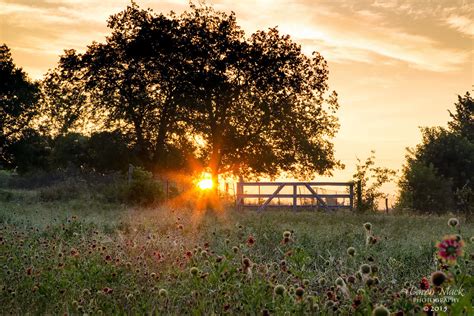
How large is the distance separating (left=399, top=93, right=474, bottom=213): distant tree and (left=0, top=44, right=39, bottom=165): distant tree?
2728 centimetres

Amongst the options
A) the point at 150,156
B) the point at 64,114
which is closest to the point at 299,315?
the point at 150,156

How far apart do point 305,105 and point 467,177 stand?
1517 centimetres

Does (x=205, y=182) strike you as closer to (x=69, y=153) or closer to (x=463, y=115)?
(x=69, y=153)

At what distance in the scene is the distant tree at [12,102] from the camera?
36906mm

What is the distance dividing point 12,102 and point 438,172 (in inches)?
1246

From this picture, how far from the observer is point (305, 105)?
3173 centimetres

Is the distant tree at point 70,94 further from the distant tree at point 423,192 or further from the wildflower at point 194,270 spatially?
the wildflower at point 194,270

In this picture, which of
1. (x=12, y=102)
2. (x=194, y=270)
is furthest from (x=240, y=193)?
(x=194, y=270)

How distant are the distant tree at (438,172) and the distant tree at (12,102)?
89.5 ft

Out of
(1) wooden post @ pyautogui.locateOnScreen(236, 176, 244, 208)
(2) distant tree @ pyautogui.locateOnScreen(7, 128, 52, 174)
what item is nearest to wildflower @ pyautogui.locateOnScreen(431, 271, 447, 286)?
(1) wooden post @ pyautogui.locateOnScreen(236, 176, 244, 208)

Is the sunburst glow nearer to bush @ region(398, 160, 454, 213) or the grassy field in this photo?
bush @ region(398, 160, 454, 213)

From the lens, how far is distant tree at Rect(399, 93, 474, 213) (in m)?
33.6

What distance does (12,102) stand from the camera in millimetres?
37031

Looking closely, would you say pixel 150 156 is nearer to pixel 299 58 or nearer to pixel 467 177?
pixel 299 58
